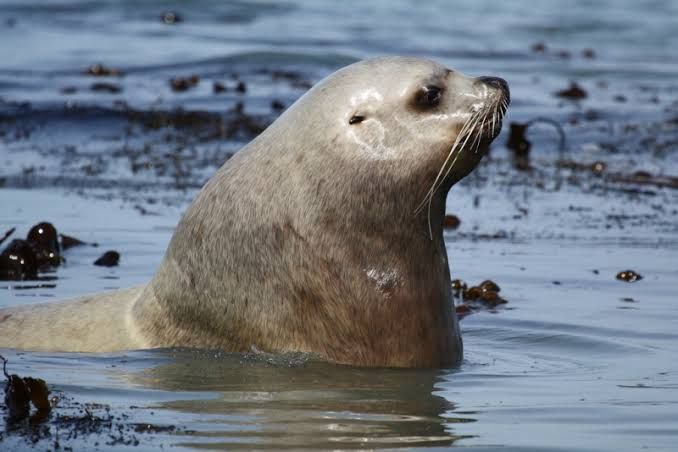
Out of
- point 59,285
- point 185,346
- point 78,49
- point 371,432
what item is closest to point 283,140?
point 185,346

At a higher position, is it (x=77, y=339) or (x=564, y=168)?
(x=564, y=168)

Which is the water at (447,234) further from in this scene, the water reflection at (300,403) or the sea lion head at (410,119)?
the sea lion head at (410,119)

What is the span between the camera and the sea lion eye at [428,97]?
6.36 meters

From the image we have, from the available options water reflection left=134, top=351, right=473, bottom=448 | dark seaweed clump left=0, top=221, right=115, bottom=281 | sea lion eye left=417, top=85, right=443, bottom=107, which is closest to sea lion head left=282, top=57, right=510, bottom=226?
sea lion eye left=417, top=85, right=443, bottom=107

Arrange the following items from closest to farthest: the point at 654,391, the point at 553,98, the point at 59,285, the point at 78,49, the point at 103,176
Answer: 1. the point at 654,391
2. the point at 59,285
3. the point at 103,176
4. the point at 553,98
5. the point at 78,49

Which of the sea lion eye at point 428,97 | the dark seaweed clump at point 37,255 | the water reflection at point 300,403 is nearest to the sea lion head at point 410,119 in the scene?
the sea lion eye at point 428,97

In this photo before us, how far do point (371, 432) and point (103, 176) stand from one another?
318 inches

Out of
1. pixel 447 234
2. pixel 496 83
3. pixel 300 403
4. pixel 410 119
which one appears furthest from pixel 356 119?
pixel 447 234

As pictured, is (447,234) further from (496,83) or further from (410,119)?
(410,119)

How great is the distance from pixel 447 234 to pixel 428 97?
171 inches

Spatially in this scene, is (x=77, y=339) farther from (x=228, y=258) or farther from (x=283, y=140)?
(x=283, y=140)

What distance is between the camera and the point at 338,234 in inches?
242

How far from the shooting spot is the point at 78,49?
23.8 m

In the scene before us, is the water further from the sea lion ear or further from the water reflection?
the sea lion ear
